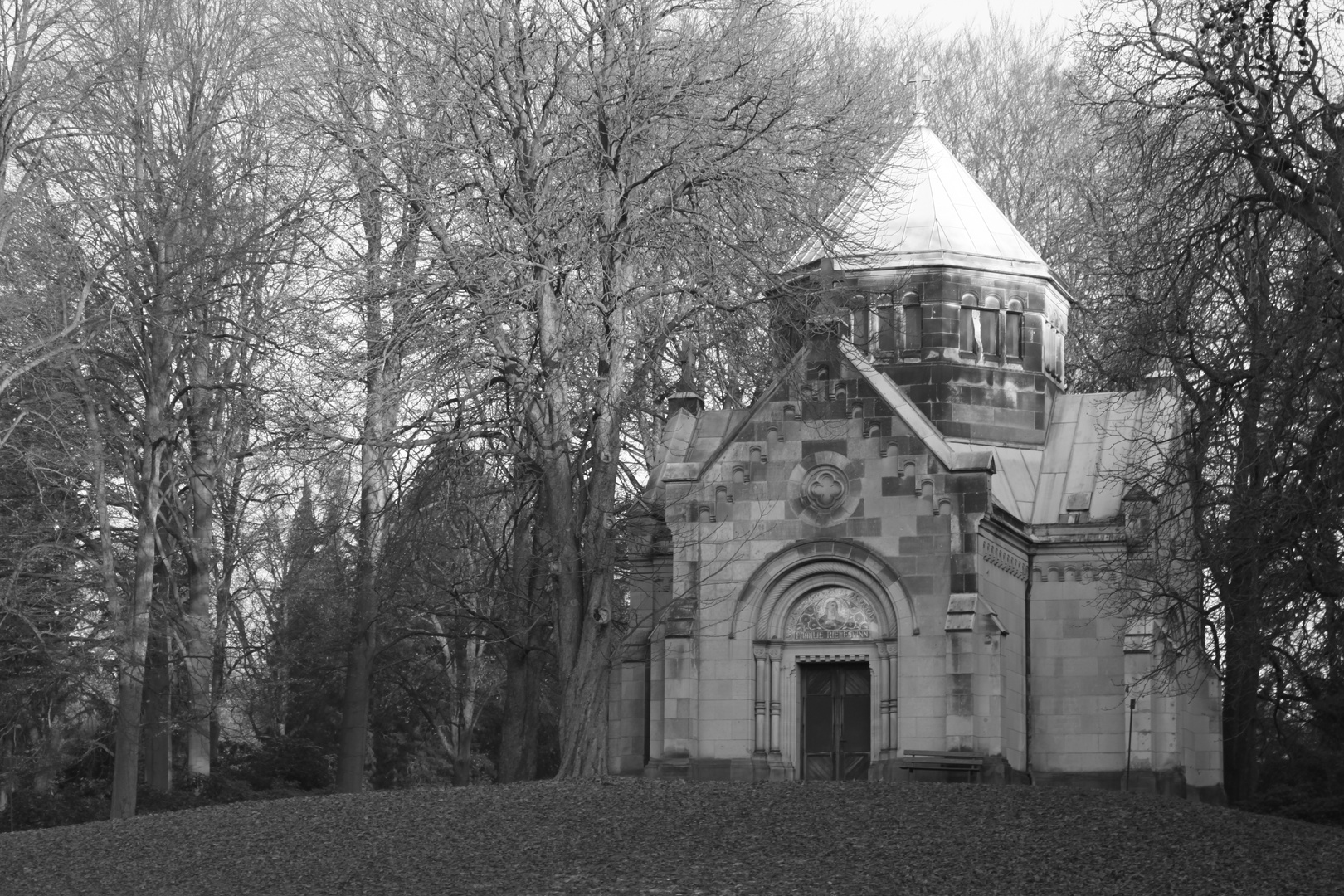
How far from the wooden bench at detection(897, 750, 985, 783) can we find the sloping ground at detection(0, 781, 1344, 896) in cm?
335

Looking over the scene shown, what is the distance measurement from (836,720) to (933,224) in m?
9.01

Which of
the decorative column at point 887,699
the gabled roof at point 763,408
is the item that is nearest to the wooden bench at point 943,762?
the decorative column at point 887,699

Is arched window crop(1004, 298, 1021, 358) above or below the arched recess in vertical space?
above

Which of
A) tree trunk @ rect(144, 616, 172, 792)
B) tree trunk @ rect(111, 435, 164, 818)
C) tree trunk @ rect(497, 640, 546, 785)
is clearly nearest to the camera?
tree trunk @ rect(111, 435, 164, 818)

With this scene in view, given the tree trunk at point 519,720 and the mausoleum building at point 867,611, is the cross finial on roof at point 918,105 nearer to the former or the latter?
the mausoleum building at point 867,611

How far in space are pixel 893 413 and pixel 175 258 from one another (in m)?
10.8

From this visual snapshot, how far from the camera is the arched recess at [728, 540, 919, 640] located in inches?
1051

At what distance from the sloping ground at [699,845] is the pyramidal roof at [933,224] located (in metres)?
11.3

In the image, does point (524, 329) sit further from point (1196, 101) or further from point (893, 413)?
point (1196, 101)

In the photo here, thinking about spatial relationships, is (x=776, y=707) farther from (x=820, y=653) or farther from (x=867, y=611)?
(x=867, y=611)

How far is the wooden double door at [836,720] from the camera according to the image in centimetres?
2695

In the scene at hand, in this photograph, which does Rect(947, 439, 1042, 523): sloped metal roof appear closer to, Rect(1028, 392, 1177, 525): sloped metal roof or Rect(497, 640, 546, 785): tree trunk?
Rect(1028, 392, 1177, 525): sloped metal roof

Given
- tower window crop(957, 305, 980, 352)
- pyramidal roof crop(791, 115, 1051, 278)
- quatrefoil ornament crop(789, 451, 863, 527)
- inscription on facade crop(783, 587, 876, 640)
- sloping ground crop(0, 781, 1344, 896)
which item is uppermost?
pyramidal roof crop(791, 115, 1051, 278)

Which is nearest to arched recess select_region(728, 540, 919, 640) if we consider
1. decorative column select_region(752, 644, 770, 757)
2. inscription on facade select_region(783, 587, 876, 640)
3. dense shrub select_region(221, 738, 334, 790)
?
inscription on facade select_region(783, 587, 876, 640)
